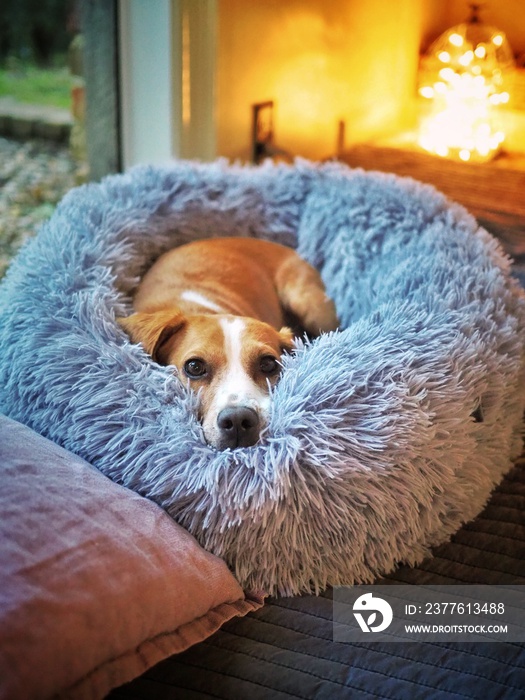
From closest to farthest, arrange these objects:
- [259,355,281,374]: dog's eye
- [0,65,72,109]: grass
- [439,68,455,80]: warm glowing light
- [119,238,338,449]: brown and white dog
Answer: [119,238,338,449]: brown and white dog
[259,355,281,374]: dog's eye
[0,65,72,109]: grass
[439,68,455,80]: warm glowing light

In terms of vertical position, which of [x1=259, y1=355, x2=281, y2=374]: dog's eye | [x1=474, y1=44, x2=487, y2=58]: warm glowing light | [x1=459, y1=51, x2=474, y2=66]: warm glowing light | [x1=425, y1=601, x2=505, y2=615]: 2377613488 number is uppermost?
[x1=474, y1=44, x2=487, y2=58]: warm glowing light

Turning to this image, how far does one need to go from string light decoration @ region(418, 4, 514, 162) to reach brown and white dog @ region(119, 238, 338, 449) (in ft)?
3.35

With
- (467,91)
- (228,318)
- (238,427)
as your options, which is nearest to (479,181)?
(467,91)

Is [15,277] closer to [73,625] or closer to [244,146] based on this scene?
[73,625]

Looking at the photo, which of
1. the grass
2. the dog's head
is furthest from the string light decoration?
the dog's head

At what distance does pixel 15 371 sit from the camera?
147cm

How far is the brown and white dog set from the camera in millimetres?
A: 1401

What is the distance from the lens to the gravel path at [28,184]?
2316 mm

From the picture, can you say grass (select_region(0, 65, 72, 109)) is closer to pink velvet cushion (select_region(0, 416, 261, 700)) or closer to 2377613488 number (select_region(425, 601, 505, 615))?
pink velvet cushion (select_region(0, 416, 261, 700))

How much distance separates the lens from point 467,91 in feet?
Result: 8.72

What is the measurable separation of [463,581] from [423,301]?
60 centimetres

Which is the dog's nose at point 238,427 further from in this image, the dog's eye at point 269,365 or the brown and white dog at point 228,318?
the dog's eye at point 269,365

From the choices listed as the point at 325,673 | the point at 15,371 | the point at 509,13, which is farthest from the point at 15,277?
the point at 509,13

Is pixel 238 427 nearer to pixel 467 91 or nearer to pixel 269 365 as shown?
pixel 269 365
